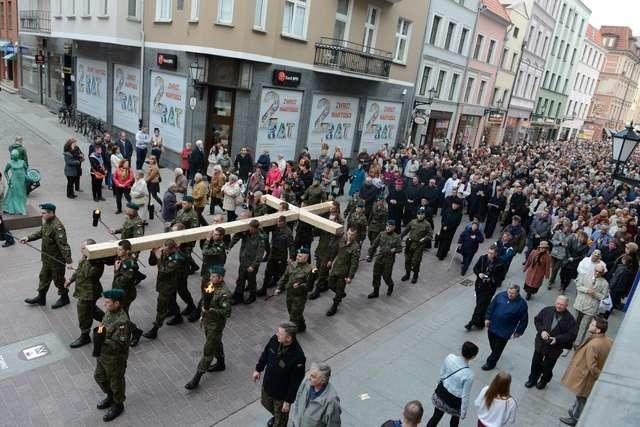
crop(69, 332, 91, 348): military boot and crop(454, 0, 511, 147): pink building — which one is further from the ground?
crop(454, 0, 511, 147): pink building

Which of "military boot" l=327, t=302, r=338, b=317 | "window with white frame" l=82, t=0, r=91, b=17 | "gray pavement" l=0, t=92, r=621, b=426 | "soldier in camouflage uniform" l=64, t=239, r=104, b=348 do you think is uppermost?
"window with white frame" l=82, t=0, r=91, b=17

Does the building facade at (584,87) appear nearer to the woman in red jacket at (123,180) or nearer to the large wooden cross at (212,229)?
the large wooden cross at (212,229)

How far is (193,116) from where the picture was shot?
16.5 meters

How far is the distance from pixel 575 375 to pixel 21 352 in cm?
768

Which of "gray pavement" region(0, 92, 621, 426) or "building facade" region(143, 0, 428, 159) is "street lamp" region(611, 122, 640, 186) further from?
"building facade" region(143, 0, 428, 159)

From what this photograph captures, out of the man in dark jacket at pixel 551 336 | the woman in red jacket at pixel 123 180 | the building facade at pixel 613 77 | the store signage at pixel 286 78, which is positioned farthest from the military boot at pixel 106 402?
the building facade at pixel 613 77

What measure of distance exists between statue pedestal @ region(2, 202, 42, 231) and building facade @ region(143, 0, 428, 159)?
21.8 feet

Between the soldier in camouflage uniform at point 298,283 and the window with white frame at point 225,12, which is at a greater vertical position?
the window with white frame at point 225,12

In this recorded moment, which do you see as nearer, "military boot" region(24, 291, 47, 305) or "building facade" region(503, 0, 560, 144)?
"military boot" region(24, 291, 47, 305)

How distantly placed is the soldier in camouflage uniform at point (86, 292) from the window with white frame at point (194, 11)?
435 inches

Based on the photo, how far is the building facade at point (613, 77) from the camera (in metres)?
62.7

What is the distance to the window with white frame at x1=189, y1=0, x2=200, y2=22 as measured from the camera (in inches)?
604

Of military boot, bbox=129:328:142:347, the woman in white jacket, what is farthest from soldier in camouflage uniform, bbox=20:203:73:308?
the woman in white jacket

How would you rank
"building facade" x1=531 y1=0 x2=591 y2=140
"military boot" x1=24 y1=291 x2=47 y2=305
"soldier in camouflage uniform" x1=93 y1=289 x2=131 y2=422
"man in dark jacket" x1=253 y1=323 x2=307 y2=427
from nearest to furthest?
"man in dark jacket" x1=253 y1=323 x2=307 y2=427
"soldier in camouflage uniform" x1=93 y1=289 x2=131 y2=422
"military boot" x1=24 y1=291 x2=47 y2=305
"building facade" x1=531 y1=0 x2=591 y2=140
